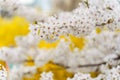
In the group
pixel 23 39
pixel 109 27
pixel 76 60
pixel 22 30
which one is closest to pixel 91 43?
pixel 76 60

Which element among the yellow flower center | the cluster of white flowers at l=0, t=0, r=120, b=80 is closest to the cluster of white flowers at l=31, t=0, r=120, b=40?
the cluster of white flowers at l=0, t=0, r=120, b=80

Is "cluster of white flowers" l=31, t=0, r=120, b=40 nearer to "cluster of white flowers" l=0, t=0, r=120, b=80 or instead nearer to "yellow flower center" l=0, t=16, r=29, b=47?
"cluster of white flowers" l=0, t=0, r=120, b=80

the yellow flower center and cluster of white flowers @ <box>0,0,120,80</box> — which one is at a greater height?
the yellow flower center

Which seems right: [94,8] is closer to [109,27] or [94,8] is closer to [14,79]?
[109,27]

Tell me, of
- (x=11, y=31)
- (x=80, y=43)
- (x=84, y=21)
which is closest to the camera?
(x=84, y=21)

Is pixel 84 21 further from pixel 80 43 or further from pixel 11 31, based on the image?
pixel 11 31

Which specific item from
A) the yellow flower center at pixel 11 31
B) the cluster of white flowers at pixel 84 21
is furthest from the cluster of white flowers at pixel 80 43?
the yellow flower center at pixel 11 31

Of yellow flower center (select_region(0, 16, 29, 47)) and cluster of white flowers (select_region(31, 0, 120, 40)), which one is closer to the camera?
cluster of white flowers (select_region(31, 0, 120, 40))

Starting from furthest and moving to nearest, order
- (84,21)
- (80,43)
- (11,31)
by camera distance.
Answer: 1. (11,31)
2. (80,43)
3. (84,21)

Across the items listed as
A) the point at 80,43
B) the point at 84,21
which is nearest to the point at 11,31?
the point at 80,43
